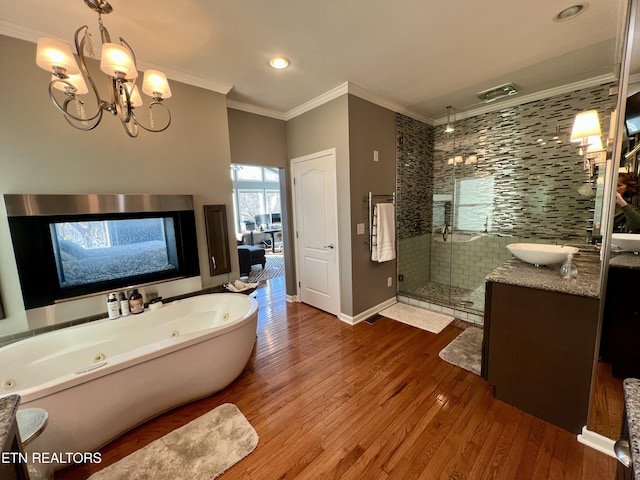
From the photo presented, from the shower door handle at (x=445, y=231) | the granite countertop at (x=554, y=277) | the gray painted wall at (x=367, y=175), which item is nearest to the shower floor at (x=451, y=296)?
the gray painted wall at (x=367, y=175)

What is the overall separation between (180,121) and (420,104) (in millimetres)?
2893

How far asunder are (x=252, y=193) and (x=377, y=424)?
8438 mm

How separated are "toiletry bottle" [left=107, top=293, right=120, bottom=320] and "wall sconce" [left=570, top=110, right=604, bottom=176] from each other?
416 centimetres

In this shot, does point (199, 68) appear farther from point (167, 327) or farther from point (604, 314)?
point (604, 314)

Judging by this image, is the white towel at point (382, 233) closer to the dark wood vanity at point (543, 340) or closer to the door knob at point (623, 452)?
the dark wood vanity at point (543, 340)

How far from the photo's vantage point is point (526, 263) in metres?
2.19

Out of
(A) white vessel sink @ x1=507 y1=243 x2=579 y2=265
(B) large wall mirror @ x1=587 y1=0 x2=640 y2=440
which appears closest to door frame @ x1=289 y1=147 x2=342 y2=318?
(A) white vessel sink @ x1=507 y1=243 x2=579 y2=265

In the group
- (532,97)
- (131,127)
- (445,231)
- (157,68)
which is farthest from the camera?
(445,231)

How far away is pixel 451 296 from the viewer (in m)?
3.72

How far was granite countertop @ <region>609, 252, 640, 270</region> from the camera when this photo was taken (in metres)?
1.52

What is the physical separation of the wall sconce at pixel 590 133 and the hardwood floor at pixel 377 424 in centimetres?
224

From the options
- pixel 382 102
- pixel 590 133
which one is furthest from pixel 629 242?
pixel 382 102

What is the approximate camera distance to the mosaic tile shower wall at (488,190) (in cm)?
310

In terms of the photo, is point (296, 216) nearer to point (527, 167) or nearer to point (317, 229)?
point (317, 229)
